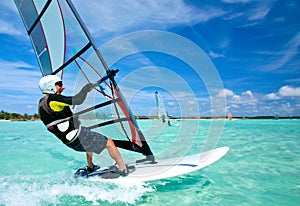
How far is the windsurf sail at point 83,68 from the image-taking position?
10.6 ft

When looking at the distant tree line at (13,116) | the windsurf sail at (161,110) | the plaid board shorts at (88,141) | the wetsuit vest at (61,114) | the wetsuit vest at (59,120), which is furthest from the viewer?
the distant tree line at (13,116)

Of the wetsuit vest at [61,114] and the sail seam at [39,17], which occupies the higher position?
the sail seam at [39,17]

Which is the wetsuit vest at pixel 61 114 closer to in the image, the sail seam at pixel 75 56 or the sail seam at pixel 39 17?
the sail seam at pixel 75 56

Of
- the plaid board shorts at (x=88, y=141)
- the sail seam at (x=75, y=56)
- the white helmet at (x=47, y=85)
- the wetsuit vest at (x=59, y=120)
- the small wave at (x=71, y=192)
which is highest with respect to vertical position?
the sail seam at (x=75, y=56)

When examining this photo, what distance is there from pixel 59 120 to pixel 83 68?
1026 mm

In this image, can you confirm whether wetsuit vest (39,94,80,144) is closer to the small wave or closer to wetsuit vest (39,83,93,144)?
wetsuit vest (39,83,93,144)

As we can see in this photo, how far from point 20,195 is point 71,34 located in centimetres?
240

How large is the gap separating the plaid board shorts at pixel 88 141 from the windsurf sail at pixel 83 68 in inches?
11.3

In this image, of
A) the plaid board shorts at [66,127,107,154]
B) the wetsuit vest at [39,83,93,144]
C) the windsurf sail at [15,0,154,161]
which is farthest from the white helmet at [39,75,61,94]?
the plaid board shorts at [66,127,107,154]

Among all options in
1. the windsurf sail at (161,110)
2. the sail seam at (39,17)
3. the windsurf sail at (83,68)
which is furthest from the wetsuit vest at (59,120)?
the windsurf sail at (161,110)

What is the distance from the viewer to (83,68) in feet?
11.6

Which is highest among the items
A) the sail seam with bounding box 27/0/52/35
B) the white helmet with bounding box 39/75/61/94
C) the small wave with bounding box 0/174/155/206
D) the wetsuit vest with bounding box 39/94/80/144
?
the sail seam with bounding box 27/0/52/35

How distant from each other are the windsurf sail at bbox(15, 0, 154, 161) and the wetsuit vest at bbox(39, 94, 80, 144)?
0.23 meters

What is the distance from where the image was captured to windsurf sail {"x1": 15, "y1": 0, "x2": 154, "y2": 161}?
3.24 m
